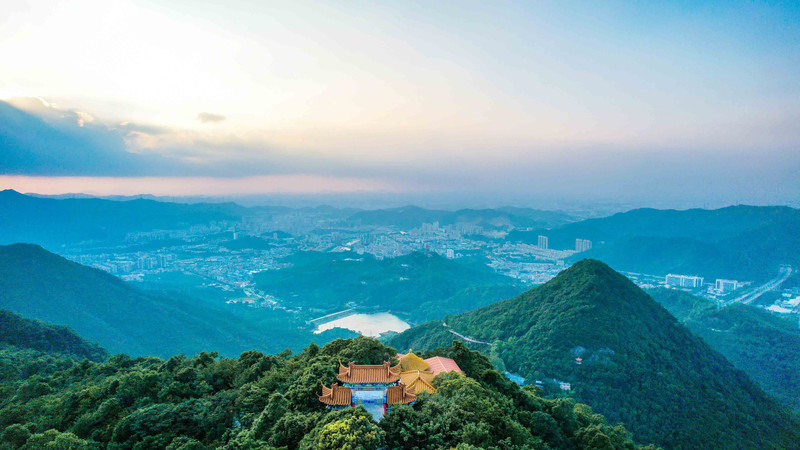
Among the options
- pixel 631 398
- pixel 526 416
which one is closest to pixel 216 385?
pixel 526 416

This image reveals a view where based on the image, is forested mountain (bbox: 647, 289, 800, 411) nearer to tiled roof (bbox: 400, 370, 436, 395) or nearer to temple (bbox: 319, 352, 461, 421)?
tiled roof (bbox: 400, 370, 436, 395)

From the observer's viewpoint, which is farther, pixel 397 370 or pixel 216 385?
pixel 216 385

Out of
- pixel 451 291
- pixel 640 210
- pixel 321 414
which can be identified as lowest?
pixel 451 291

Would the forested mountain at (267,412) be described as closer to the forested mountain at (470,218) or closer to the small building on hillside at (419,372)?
the small building on hillside at (419,372)

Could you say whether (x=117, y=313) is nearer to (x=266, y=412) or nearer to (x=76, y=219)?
(x=266, y=412)

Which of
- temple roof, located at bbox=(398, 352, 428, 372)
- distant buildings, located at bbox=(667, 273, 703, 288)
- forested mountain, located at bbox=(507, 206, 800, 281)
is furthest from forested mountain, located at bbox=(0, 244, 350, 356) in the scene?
forested mountain, located at bbox=(507, 206, 800, 281)

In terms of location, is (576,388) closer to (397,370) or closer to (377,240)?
(397,370)

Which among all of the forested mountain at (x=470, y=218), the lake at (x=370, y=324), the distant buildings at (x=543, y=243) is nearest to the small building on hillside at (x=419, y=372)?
the lake at (x=370, y=324)
